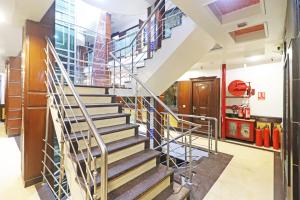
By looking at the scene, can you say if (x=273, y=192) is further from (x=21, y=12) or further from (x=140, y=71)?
(x=21, y=12)

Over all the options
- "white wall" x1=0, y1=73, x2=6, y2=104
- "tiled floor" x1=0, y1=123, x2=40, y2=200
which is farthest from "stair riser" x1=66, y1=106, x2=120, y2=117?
"white wall" x1=0, y1=73, x2=6, y2=104

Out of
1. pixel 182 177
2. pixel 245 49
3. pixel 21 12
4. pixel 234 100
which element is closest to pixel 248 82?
pixel 234 100

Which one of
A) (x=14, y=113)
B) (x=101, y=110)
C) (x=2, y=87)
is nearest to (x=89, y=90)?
(x=101, y=110)

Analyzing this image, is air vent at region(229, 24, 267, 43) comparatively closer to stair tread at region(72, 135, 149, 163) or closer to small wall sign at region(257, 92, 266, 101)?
stair tread at region(72, 135, 149, 163)

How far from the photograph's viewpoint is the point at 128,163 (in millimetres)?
2201

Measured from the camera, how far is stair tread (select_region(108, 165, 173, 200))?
187cm

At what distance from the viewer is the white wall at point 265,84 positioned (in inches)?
199

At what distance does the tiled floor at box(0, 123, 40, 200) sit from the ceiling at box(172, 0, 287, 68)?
3.24 metres

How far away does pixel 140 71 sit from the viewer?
3.87 metres

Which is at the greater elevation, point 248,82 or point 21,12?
point 21,12

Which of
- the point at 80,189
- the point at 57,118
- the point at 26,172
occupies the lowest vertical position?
the point at 26,172

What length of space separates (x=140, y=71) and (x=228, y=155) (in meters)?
2.87

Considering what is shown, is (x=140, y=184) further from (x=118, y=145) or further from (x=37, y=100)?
(x=37, y=100)

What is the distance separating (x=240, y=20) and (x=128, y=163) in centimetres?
252
